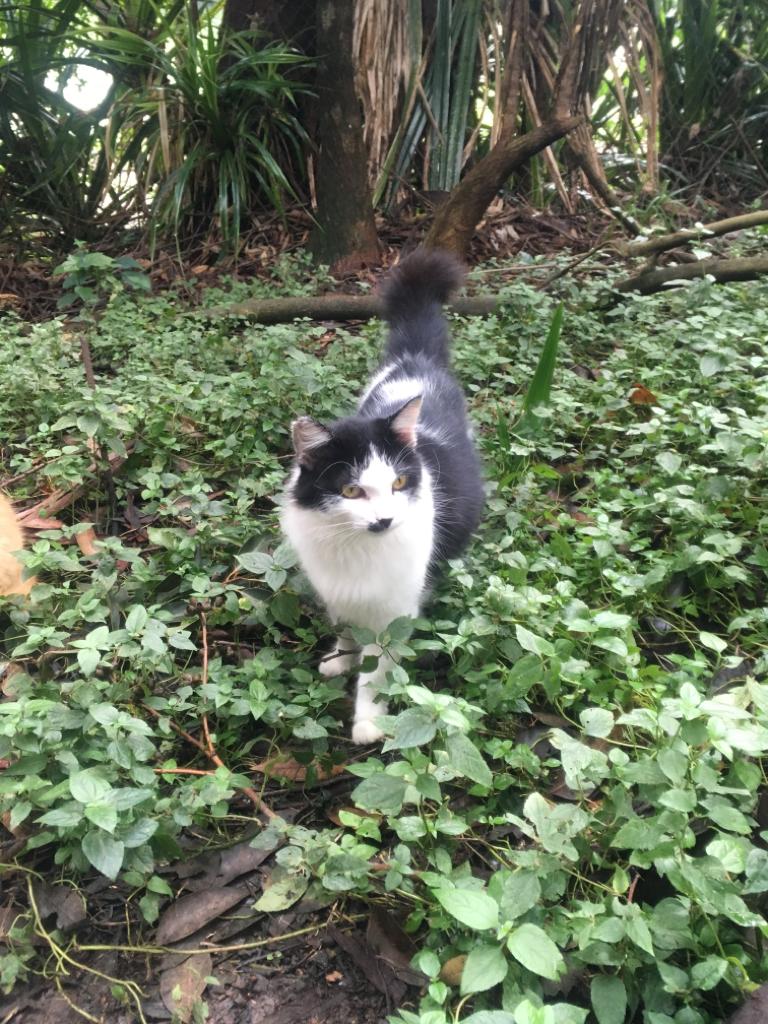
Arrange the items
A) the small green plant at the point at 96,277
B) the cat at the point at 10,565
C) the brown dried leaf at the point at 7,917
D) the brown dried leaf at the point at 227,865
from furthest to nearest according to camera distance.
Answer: the small green plant at the point at 96,277 < the cat at the point at 10,565 < the brown dried leaf at the point at 227,865 < the brown dried leaf at the point at 7,917

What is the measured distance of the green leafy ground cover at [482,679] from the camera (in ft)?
4.02

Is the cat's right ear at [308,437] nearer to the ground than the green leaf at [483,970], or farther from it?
farther from it

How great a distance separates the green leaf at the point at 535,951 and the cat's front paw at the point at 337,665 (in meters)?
1.13

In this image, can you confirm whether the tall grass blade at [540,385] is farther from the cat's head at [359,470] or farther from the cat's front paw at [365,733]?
the cat's front paw at [365,733]

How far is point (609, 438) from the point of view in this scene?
9.83ft

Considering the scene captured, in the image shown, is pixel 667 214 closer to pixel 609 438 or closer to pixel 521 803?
pixel 609 438

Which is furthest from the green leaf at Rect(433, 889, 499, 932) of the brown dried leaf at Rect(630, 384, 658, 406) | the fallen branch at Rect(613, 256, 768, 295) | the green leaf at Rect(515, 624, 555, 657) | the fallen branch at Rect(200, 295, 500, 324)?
the fallen branch at Rect(613, 256, 768, 295)

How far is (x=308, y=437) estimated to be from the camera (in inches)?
79.3

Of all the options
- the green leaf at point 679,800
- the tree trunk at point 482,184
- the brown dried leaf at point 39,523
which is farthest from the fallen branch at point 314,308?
the green leaf at point 679,800

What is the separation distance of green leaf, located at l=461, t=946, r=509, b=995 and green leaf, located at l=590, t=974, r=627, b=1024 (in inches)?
6.2

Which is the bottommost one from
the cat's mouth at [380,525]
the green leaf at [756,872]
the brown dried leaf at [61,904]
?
the brown dried leaf at [61,904]

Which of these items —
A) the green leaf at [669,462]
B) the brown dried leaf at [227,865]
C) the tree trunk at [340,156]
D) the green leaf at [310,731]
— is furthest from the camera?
the tree trunk at [340,156]

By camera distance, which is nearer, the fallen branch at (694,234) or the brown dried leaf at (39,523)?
the brown dried leaf at (39,523)

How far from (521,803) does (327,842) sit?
46 cm
